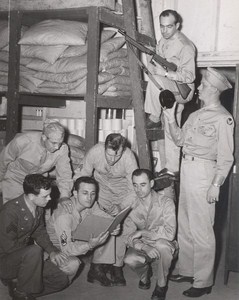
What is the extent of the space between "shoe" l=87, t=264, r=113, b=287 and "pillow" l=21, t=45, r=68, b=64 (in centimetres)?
232

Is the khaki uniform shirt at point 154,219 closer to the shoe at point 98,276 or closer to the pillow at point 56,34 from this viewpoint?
the shoe at point 98,276

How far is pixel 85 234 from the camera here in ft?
12.0

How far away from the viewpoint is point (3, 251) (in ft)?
11.2

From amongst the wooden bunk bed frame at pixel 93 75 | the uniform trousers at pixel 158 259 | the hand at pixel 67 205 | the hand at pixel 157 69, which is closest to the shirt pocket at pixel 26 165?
the wooden bunk bed frame at pixel 93 75

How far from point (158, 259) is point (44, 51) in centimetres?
263

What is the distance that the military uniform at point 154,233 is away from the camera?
3.72 m

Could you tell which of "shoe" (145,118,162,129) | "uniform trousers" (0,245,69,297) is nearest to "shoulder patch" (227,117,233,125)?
"shoe" (145,118,162,129)

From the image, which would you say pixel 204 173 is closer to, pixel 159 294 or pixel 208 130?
pixel 208 130

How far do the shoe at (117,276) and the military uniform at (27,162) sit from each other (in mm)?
968

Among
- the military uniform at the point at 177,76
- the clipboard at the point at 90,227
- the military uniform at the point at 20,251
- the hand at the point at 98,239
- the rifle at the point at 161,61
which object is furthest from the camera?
the military uniform at the point at 177,76

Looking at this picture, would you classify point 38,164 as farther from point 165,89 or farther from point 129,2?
point 129,2

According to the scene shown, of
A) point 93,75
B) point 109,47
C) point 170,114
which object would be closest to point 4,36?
point 109,47

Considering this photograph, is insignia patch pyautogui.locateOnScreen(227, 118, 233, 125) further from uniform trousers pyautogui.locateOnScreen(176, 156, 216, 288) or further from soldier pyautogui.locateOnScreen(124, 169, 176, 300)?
soldier pyautogui.locateOnScreen(124, 169, 176, 300)

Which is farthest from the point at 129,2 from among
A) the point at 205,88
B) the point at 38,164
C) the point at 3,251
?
the point at 3,251
